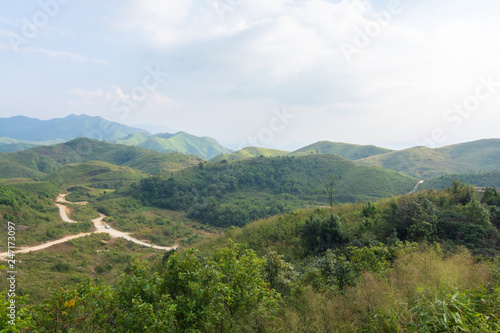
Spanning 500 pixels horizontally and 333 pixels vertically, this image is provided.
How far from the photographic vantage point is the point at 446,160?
106 meters

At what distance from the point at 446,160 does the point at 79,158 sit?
208330 millimetres

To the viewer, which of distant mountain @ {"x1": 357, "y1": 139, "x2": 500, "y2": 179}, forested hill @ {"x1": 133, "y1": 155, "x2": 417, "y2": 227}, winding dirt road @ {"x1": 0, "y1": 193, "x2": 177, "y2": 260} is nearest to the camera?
winding dirt road @ {"x1": 0, "y1": 193, "x2": 177, "y2": 260}

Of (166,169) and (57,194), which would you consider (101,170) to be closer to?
(166,169)

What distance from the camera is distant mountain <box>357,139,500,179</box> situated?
9397 cm

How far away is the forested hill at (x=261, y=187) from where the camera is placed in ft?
204

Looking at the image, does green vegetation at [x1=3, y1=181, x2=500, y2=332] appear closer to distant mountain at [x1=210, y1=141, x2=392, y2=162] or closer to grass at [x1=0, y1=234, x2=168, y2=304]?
grass at [x1=0, y1=234, x2=168, y2=304]

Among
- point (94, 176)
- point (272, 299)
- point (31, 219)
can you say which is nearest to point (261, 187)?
point (31, 219)

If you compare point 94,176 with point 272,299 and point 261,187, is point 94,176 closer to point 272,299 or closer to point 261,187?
point 261,187

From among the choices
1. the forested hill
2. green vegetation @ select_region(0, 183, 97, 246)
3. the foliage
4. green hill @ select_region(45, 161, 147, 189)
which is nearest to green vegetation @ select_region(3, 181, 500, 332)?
the foliage

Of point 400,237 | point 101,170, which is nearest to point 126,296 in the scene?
point 400,237

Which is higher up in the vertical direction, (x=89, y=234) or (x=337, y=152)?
(x=337, y=152)

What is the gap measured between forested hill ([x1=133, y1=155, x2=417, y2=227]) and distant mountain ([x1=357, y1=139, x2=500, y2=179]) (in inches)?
1208

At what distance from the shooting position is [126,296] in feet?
14.0

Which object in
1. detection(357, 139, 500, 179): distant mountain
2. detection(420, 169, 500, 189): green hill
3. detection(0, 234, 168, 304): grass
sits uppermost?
detection(357, 139, 500, 179): distant mountain
